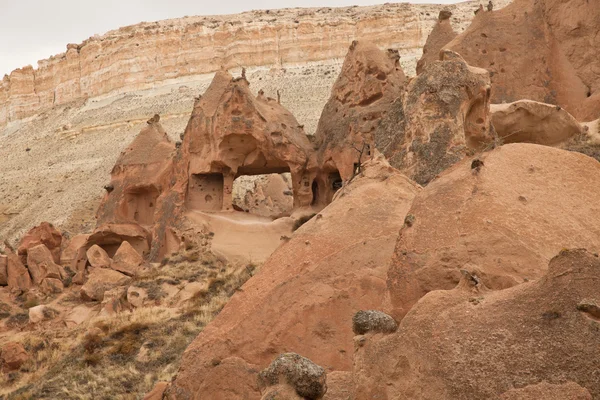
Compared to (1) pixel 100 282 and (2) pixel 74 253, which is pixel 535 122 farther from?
(2) pixel 74 253

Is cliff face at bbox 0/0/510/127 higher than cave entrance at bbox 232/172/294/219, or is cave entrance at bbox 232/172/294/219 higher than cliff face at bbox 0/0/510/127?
cliff face at bbox 0/0/510/127

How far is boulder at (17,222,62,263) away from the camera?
921 inches

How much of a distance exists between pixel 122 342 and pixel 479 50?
43.2ft

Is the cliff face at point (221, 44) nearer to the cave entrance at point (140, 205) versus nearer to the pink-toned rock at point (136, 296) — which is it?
the cave entrance at point (140, 205)

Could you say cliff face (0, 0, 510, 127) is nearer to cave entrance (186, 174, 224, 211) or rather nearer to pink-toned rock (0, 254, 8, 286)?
cave entrance (186, 174, 224, 211)

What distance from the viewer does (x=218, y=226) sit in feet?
67.6

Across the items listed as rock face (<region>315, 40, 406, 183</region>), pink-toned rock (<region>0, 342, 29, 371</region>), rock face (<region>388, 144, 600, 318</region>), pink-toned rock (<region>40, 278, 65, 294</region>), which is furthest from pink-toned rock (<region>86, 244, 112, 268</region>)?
rock face (<region>388, 144, 600, 318</region>)

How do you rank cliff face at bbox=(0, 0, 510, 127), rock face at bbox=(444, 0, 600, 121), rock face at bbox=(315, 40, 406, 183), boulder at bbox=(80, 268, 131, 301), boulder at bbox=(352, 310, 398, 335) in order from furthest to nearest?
cliff face at bbox=(0, 0, 510, 127) → rock face at bbox=(444, 0, 600, 121) → rock face at bbox=(315, 40, 406, 183) → boulder at bbox=(80, 268, 131, 301) → boulder at bbox=(352, 310, 398, 335)

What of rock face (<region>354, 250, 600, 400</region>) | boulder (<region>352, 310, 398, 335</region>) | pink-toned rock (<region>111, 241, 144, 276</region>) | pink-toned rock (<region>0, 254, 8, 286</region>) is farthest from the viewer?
pink-toned rock (<region>0, 254, 8, 286</region>)

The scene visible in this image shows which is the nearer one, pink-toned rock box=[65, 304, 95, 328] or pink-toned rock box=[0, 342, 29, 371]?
pink-toned rock box=[0, 342, 29, 371]

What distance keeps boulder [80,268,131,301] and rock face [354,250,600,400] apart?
14.6 m

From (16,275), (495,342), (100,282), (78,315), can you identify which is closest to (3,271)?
(16,275)

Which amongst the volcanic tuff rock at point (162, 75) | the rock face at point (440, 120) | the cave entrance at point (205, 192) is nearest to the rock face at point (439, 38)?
the cave entrance at point (205, 192)

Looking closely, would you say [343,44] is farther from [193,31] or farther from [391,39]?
[193,31]
